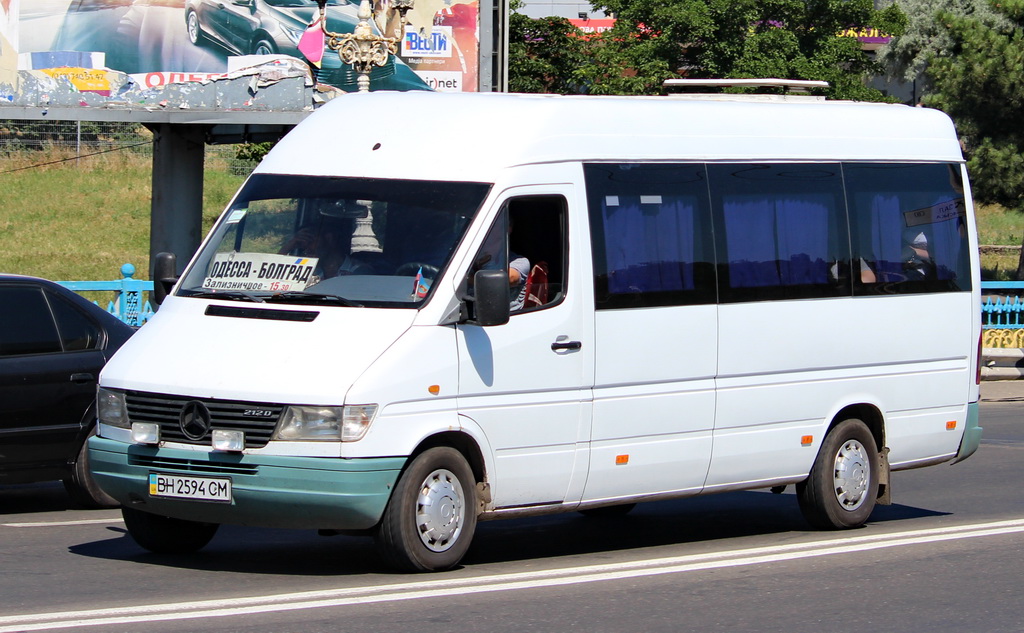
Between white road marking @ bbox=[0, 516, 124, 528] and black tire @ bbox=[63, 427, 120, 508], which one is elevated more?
black tire @ bbox=[63, 427, 120, 508]

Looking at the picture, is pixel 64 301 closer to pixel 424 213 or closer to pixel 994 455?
pixel 424 213

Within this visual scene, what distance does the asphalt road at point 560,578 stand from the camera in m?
7.20

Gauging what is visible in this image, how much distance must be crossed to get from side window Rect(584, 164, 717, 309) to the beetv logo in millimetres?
20470

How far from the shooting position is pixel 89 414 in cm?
1062

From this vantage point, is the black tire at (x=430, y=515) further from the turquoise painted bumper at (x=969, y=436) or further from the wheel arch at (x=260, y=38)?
the wheel arch at (x=260, y=38)

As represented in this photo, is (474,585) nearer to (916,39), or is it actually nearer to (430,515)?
(430,515)

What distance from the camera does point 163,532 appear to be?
8.81m

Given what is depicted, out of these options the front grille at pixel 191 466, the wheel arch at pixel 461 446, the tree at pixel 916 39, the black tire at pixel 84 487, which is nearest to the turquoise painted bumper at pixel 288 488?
the front grille at pixel 191 466

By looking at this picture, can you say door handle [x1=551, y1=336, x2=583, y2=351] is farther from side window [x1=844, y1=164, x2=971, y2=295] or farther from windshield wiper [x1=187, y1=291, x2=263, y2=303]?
side window [x1=844, y1=164, x2=971, y2=295]

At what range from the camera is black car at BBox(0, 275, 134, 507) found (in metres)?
10.3

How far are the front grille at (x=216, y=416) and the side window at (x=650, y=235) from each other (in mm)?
2096

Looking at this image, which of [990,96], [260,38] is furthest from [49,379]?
[990,96]

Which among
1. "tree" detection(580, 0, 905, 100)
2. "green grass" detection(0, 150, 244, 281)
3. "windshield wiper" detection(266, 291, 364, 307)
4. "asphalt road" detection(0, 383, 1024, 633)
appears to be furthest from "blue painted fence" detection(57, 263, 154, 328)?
"tree" detection(580, 0, 905, 100)

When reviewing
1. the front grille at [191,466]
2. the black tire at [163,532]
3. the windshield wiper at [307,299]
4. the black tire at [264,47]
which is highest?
the black tire at [264,47]
